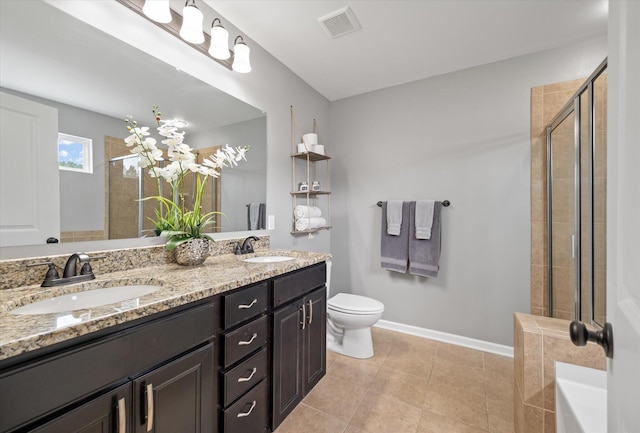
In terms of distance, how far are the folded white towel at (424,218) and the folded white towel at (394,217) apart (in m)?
0.17

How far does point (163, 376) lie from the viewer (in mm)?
818

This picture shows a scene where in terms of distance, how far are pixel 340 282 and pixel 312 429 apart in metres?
1.55

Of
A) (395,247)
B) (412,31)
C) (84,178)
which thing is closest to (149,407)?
(84,178)

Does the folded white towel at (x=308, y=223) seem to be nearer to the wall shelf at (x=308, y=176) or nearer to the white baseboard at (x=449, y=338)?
the wall shelf at (x=308, y=176)

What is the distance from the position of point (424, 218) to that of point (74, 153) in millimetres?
2384

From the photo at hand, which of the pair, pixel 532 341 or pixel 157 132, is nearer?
pixel 532 341

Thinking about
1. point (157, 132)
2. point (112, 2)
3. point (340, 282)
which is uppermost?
point (112, 2)

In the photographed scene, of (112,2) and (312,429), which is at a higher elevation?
(112,2)

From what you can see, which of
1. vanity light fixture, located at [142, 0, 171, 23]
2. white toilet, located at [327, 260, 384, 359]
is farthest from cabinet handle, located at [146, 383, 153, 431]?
vanity light fixture, located at [142, 0, 171, 23]

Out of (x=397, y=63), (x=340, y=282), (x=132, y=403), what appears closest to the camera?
(x=132, y=403)

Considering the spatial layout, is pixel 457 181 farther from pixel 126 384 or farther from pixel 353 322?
pixel 126 384

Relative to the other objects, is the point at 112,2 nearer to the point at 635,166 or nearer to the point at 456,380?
the point at 635,166

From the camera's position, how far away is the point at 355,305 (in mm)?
2086

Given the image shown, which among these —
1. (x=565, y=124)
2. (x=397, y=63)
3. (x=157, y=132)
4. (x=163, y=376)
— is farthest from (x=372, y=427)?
(x=397, y=63)
